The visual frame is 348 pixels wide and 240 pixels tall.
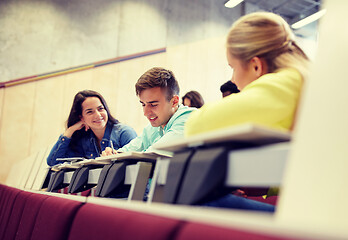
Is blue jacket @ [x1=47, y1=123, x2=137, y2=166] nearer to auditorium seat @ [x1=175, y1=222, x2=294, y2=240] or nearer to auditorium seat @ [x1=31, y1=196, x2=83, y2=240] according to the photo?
auditorium seat @ [x1=31, y1=196, x2=83, y2=240]

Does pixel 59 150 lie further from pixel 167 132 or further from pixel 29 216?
pixel 29 216

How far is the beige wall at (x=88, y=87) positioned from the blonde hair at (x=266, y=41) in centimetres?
286

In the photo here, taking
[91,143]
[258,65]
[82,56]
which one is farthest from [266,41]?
[82,56]

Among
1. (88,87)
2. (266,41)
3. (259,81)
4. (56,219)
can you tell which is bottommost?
(56,219)

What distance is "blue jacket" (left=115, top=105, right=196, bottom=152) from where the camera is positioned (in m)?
1.10

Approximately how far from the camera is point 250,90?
56cm

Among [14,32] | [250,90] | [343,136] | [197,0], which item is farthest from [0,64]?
[343,136]

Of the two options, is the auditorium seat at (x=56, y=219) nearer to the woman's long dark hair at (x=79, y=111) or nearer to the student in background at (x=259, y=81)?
the student in background at (x=259, y=81)

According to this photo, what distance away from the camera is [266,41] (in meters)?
0.70

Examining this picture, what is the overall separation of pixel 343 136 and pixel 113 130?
1.58 m

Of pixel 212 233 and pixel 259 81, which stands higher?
pixel 259 81

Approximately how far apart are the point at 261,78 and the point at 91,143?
143cm

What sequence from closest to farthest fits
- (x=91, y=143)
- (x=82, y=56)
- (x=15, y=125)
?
(x=91, y=143)
(x=15, y=125)
(x=82, y=56)

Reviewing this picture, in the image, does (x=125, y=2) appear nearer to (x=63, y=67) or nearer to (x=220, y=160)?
(x=63, y=67)
